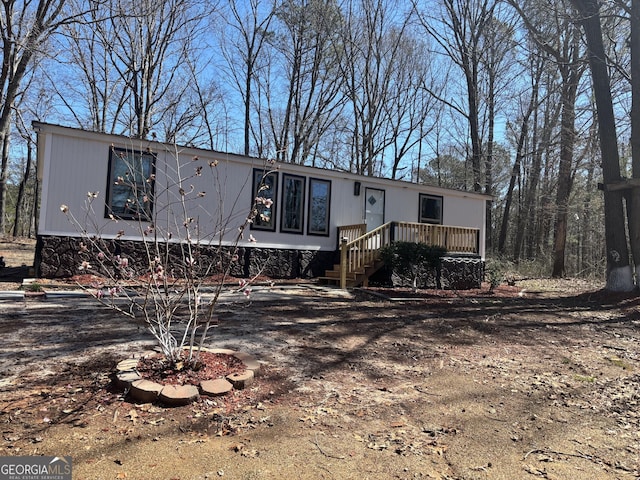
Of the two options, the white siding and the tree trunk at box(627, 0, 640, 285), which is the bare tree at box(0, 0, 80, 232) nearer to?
the white siding

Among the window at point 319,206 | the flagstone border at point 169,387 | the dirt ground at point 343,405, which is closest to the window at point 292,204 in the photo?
the window at point 319,206

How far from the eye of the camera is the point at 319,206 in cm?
1163

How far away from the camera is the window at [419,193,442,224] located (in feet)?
43.9

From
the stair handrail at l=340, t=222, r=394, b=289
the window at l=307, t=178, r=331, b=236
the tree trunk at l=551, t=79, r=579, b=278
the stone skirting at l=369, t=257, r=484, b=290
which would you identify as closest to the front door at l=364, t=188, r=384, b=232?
the window at l=307, t=178, r=331, b=236

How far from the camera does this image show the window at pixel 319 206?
1151cm

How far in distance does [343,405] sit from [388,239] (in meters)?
8.15

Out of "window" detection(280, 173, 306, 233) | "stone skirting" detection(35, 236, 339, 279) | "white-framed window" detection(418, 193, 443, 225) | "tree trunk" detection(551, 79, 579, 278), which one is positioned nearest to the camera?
"stone skirting" detection(35, 236, 339, 279)

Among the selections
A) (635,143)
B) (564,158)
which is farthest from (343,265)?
(564,158)

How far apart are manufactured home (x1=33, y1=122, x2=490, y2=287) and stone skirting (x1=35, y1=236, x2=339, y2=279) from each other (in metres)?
0.03

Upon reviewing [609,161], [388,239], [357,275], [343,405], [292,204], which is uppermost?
[609,161]

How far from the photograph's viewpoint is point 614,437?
2738 mm

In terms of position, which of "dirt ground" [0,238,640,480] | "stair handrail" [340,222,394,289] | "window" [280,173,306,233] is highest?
"window" [280,173,306,233]

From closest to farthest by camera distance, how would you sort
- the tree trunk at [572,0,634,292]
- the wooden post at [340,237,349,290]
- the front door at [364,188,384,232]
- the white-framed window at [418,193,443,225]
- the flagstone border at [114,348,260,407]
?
1. the flagstone border at [114,348,260,407]
2. the tree trunk at [572,0,634,292]
3. the wooden post at [340,237,349,290]
4. the front door at [364,188,384,232]
5. the white-framed window at [418,193,443,225]

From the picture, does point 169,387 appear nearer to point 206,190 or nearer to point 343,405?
point 343,405
